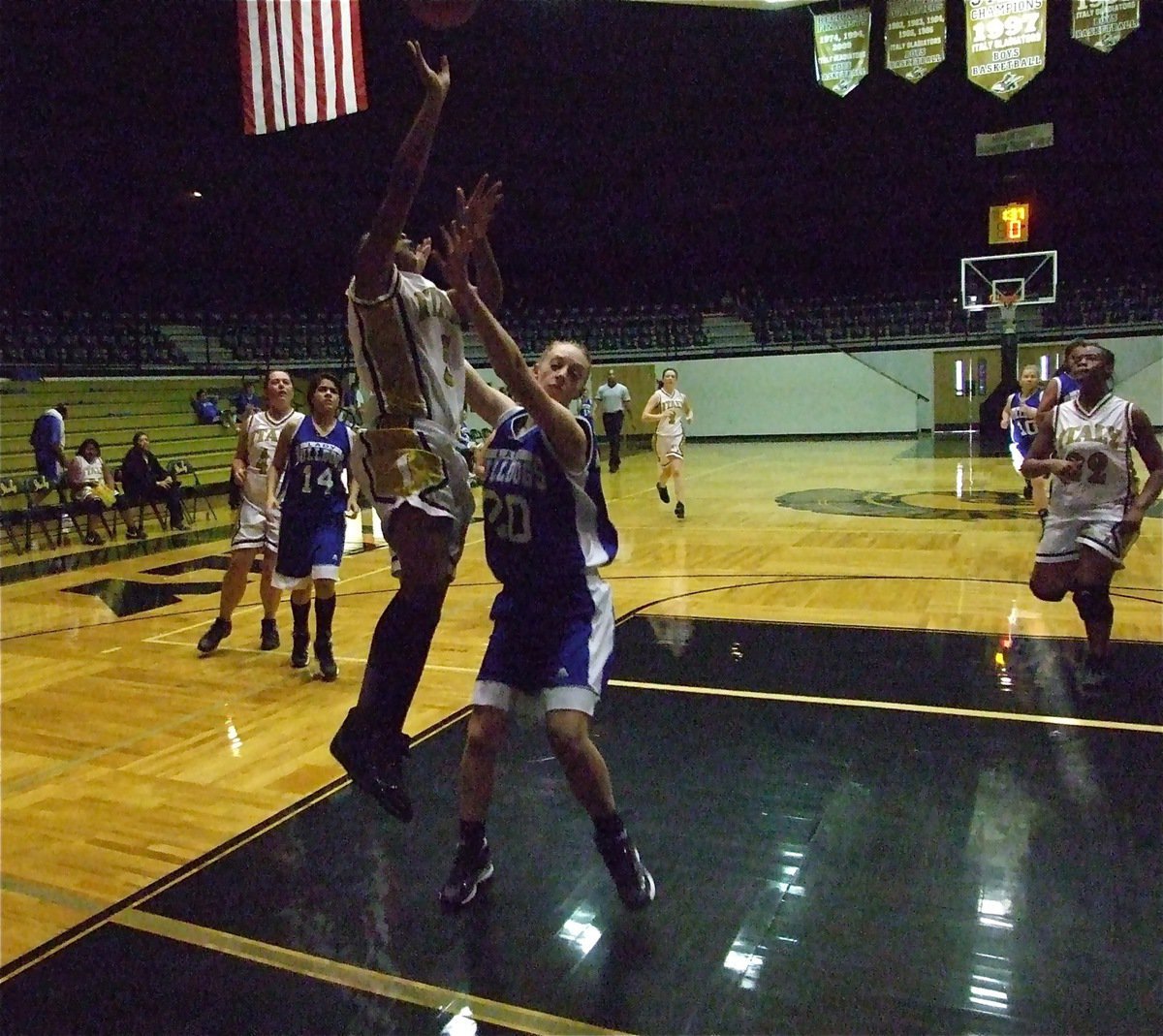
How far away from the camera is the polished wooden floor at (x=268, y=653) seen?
10.4 feet

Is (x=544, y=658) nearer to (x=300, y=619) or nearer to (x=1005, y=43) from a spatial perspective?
(x=300, y=619)

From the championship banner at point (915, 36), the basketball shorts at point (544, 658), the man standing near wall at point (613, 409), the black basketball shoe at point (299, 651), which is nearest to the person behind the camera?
the basketball shorts at point (544, 658)

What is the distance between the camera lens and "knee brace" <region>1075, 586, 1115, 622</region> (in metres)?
4.71

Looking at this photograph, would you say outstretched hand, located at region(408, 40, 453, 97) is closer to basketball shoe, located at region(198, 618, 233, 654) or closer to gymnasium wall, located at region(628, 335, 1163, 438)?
basketball shoe, located at region(198, 618, 233, 654)

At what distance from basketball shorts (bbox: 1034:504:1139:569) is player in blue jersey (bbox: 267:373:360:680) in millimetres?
3608

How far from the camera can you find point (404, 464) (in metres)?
2.32

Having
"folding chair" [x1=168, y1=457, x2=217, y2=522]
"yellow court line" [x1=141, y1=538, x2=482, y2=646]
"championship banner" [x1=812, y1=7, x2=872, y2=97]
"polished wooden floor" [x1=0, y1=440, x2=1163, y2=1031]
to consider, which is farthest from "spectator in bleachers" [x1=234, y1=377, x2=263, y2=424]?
"championship banner" [x1=812, y1=7, x2=872, y2=97]

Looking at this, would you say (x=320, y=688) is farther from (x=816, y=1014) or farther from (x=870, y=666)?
(x=816, y=1014)

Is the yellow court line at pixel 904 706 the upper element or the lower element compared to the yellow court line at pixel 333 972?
lower

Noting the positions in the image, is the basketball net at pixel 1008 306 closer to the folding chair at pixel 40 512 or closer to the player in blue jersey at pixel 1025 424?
the player in blue jersey at pixel 1025 424

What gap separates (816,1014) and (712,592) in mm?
4828

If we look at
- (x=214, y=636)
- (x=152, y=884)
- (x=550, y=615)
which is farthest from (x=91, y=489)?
(x=550, y=615)

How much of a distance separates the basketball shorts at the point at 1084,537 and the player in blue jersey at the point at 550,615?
10.2 ft

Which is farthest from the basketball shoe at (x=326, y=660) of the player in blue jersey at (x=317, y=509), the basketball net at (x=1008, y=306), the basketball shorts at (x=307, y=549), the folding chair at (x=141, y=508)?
the basketball net at (x=1008, y=306)
